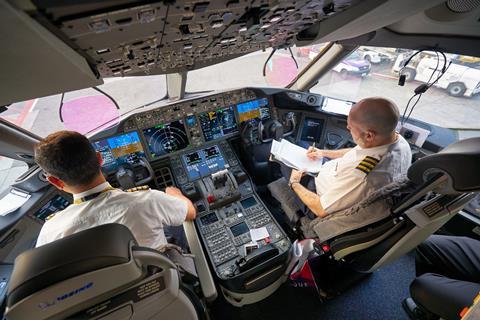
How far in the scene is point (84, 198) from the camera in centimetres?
106

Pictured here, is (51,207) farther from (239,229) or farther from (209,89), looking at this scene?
(209,89)

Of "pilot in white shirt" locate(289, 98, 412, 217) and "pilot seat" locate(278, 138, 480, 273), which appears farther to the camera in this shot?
"pilot in white shirt" locate(289, 98, 412, 217)

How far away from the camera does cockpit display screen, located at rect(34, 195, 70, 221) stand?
5.01 feet

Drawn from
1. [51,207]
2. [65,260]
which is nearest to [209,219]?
[51,207]

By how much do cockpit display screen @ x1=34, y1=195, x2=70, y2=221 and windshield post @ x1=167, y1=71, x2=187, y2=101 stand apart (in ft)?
3.96

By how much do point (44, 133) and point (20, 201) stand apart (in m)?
0.55

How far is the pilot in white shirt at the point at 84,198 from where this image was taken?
3.28ft

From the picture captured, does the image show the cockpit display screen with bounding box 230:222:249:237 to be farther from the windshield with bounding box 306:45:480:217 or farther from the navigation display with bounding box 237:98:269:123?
the windshield with bounding box 306:45:480:217

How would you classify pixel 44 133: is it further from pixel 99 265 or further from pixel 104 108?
pixel 99 265

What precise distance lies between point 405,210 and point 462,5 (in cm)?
100

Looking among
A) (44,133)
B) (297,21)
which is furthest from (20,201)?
(297,21)

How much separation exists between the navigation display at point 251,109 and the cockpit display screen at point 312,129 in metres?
0.49

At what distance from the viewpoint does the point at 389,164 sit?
1.25 metres

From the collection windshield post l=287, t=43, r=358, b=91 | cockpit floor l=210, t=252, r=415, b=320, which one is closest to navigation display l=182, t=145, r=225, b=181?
cockpit floor l=210, t=252, r=415, b=320
